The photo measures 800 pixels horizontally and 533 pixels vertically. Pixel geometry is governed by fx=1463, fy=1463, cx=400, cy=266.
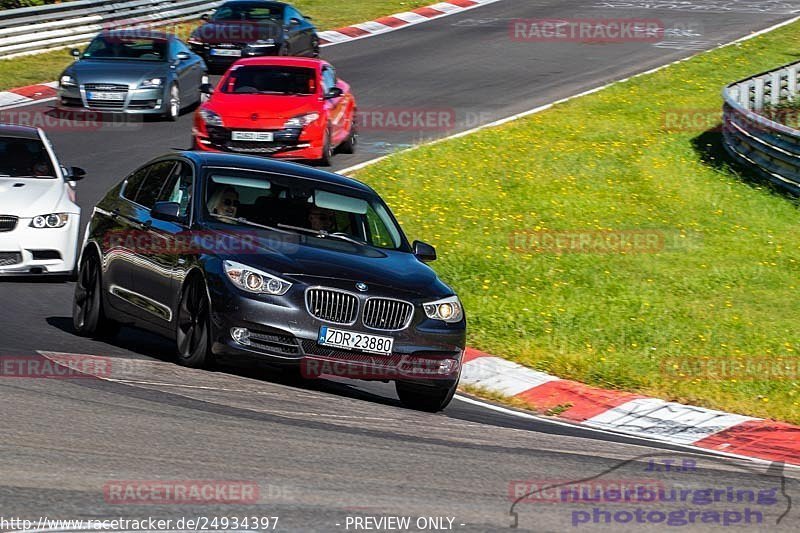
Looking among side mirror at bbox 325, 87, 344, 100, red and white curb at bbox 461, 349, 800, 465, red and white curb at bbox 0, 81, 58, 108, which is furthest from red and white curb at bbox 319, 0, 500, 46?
red and white curb at bbox 461, 349, 800, 465

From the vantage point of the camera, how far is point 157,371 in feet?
32.8

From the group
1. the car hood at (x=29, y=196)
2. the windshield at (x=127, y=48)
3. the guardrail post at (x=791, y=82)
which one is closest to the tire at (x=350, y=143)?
the windshield at (x=127, y=48)

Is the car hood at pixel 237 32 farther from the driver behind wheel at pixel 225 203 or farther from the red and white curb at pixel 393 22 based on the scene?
the driver behind wheel at pixel 225 203

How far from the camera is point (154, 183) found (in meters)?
11.6

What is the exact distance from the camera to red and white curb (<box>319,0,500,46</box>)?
3591 cm

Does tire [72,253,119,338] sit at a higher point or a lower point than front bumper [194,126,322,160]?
higher

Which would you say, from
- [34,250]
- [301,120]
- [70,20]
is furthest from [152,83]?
[34,250]

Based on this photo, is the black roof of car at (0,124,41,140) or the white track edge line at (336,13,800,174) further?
the white track edge line at (336,13,800,174)

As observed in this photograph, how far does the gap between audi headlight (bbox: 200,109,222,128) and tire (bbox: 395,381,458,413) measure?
1075 cm

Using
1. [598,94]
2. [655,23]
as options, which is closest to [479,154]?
[598,94]

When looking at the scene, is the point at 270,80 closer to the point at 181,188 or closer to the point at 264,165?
the point at 264,165

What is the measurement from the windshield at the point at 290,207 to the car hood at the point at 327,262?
0.78 feet

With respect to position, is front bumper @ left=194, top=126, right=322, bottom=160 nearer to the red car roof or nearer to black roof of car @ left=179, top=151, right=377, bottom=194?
the red car roof

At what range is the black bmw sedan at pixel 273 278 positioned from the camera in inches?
381
